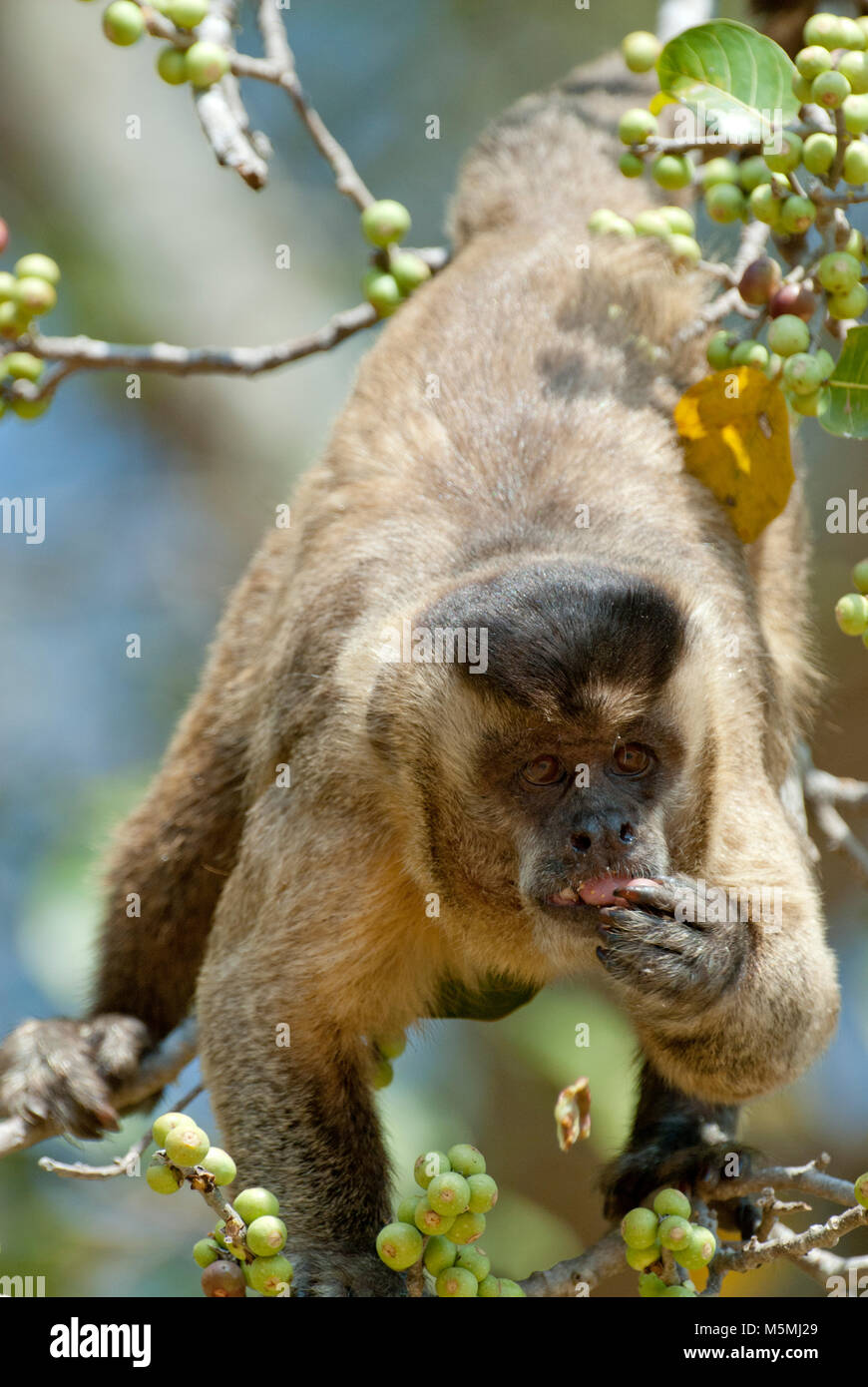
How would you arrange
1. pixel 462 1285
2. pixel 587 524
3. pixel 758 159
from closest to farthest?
pixel 462 1285 → pixel 758 159 → pixel 587 524

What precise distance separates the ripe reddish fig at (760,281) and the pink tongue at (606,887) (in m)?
1.92

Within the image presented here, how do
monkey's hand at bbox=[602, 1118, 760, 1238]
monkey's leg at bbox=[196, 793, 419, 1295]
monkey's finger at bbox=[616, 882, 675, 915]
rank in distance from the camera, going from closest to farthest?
monkey's finger at bbox=[616, 882, 675, 915]
monkey's leg at bbox=[196, 793, 419, 1295]
monkey's hand at bbox=[602, 1118, 760, 1238]

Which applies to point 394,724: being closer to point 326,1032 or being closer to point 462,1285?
point 326,1032

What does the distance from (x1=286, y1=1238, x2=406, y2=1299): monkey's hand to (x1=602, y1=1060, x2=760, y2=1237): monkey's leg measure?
1.02 metres

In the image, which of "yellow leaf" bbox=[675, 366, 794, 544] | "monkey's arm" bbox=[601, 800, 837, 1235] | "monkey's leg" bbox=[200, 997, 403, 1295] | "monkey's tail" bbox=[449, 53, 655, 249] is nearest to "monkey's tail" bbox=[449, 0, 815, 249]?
"monkey's tail" bbox=[449, 53, 655, 249]

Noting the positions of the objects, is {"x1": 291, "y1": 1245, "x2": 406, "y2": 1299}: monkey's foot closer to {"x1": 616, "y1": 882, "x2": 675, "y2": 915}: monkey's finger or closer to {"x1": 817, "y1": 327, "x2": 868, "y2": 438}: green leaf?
{"x1": 616, "y1": 882, "x2": 675, "y2": 915}: monkey's finger

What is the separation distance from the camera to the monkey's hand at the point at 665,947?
14.2 ft

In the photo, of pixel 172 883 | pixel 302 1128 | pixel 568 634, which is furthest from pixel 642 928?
pixel 172 883

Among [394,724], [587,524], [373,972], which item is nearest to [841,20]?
[587,524]

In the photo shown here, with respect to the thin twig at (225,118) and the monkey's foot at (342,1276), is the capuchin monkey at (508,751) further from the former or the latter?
the thin twig at (225,118)

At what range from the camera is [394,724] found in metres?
4.99

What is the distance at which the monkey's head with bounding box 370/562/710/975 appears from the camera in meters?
4.50

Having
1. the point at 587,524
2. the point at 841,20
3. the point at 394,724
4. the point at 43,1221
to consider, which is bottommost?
the point at 43,1221
